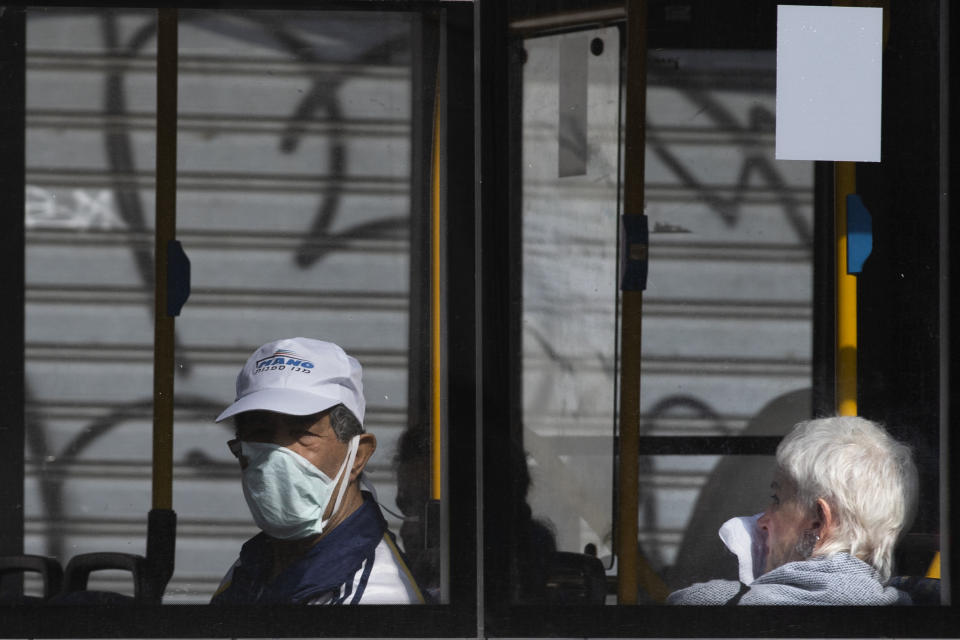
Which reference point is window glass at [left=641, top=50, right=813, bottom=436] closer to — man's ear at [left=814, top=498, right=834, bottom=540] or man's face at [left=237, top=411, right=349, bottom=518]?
man's ear at [left=814, top=498, right=834, bottom=540]

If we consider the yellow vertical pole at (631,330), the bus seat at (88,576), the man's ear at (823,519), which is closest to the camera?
the bus seat at (88,576)

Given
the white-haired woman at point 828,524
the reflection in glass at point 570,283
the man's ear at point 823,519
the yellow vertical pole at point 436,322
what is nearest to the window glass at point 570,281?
the reflection in glass at point 570,283

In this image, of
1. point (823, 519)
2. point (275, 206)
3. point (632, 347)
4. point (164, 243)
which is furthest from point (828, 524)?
point (164, 243)

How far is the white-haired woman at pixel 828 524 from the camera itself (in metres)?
2.06

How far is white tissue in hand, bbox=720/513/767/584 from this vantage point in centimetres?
208

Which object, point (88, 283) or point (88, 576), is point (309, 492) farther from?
point (88, 283)

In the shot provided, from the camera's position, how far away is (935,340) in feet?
6.84

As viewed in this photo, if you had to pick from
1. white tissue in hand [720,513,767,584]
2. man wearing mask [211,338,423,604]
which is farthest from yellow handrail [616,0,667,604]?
man wearing mask [211,338,423,604]

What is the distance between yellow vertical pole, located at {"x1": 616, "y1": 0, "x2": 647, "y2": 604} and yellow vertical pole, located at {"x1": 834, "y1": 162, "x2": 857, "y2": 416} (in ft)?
1.21

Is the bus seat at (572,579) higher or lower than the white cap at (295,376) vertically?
lower

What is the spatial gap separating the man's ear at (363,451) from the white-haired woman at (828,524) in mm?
585

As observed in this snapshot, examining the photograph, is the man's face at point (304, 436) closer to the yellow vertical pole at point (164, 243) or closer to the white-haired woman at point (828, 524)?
the yellow vertical pole at point (164, 243)

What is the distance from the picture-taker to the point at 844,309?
215cm

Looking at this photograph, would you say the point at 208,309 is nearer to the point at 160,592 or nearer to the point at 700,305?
the point at 160,592
